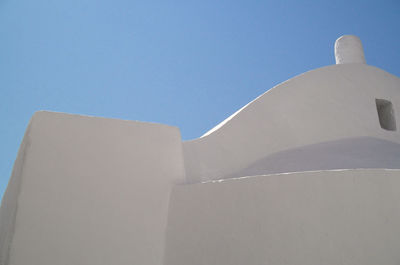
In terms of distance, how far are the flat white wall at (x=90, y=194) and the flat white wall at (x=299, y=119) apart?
34.3 inches

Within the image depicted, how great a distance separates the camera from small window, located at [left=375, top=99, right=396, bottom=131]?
283 inches

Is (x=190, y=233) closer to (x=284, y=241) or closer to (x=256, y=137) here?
(x=284, y=241)

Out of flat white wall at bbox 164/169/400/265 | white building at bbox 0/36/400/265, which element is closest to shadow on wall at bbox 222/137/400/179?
white building at bbox 0/36/400/265

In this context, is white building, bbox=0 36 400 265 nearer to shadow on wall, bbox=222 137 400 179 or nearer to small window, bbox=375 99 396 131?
shadow on wall, bbox=222 137 400 179

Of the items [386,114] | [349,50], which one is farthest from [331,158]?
[349,50]

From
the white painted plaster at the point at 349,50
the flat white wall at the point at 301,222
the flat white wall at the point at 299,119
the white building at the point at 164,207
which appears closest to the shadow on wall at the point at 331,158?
the flat white wall at the point at 299,119

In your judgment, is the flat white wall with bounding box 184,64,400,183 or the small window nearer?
the flat white wall with bounding box 184,64,400,183

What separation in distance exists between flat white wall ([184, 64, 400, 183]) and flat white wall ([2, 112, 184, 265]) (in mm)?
871

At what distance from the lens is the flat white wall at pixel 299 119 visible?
4621 millimetres

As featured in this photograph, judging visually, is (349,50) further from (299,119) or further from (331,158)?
(331,158)

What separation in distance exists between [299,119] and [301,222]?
3.51 m

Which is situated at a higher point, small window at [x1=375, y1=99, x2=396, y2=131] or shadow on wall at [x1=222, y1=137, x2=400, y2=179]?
small window at [x1=375, y1=99, x2=396, y2=131]

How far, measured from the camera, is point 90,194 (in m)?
3.14

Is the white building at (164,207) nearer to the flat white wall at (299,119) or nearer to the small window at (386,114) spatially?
the flat white wall at (299,119)
